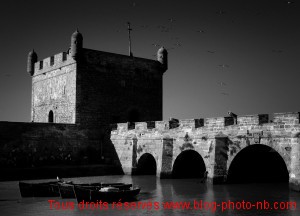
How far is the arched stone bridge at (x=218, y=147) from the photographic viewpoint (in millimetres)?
17406

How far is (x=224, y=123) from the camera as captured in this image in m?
20.0

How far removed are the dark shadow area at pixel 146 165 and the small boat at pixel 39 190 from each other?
31.9 feet

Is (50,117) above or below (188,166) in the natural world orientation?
above

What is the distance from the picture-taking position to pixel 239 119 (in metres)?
19.4

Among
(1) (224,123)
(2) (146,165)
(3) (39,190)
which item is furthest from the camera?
(2) (146,165)

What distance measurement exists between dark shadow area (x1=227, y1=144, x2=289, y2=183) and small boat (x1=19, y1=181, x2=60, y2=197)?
8.06 metres

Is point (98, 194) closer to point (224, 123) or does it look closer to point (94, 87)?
point (224, 123)

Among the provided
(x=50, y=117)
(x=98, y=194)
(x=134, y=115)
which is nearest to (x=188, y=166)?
(x=134, y=115)

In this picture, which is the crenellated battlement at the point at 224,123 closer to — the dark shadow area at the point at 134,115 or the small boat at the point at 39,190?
the dark shadow area at the point at 134,115

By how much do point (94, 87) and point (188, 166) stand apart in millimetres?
9081

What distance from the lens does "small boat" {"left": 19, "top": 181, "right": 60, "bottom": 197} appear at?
1614cm

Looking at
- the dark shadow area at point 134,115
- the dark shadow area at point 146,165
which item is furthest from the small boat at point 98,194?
the dark shadow area at point 134,115

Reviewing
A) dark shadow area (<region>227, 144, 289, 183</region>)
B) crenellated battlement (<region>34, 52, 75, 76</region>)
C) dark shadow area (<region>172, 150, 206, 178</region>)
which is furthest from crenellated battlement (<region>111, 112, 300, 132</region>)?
crenellated battlement (<region>34, 52, 75, 76</region>)

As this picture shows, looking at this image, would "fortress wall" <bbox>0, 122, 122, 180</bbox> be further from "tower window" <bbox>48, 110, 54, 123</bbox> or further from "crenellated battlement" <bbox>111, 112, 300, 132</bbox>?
"tower window" <bbox>48, 110, 54, 123</bbox>
